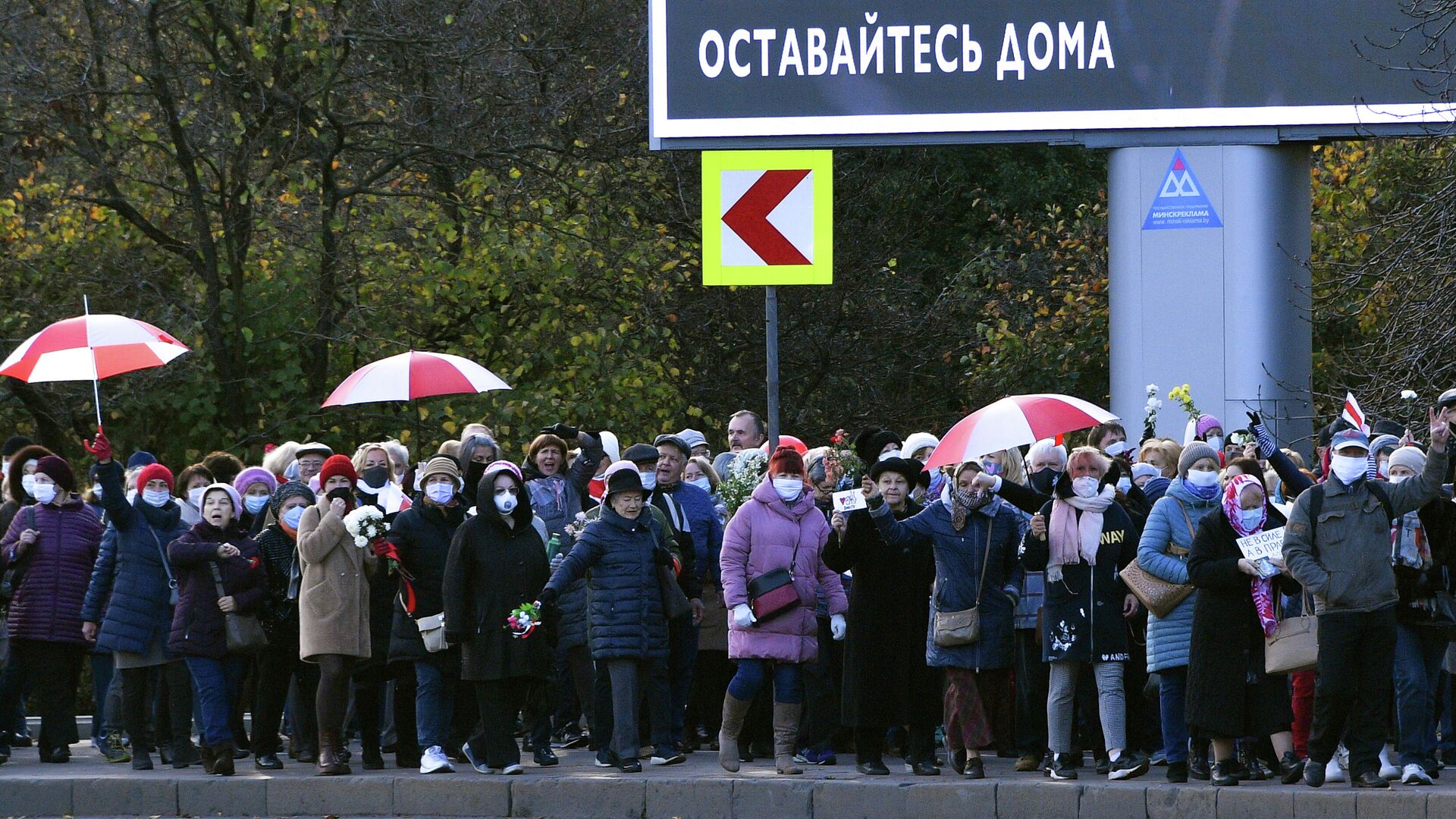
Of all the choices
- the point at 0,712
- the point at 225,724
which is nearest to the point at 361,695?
the point at 225,724

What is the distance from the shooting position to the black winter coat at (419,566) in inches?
438

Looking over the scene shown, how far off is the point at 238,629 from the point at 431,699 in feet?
3.78

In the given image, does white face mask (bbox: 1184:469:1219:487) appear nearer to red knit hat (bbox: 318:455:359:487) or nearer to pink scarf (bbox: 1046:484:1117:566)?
pink scarf (bbox: 1046:484:1117:566)

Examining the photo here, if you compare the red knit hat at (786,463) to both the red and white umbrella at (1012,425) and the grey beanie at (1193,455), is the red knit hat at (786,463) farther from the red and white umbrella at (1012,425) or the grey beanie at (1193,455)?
the grey beanie at (1193,455)

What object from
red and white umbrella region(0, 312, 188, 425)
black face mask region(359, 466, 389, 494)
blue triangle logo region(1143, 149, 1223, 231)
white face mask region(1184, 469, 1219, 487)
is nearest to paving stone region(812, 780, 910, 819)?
white face mask region(1184, 469, 1219, 487)

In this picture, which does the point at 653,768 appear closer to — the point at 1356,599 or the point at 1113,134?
the point at 1356,599

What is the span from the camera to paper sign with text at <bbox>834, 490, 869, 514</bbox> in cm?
1069

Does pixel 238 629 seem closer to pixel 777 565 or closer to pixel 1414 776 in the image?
pixel 777 565

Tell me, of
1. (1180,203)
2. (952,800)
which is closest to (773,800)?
(952,800)

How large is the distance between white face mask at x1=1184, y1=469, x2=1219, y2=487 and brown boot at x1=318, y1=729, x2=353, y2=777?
475 centimetres

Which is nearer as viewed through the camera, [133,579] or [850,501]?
[850,501]

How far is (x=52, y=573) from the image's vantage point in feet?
40.4

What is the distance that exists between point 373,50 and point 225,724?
9039 millimetres

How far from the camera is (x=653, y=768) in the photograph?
1130cm
